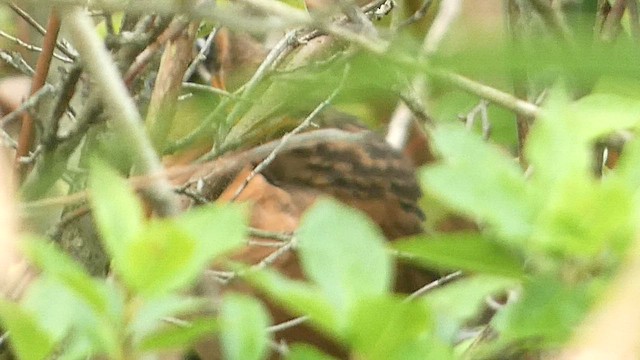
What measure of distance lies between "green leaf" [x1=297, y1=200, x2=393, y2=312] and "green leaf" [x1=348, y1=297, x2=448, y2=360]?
1 cm

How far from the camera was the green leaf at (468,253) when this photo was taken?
1.17 feet

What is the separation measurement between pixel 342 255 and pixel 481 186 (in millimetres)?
57

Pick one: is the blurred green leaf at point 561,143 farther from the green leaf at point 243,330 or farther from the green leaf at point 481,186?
the green leaf at point 243,330

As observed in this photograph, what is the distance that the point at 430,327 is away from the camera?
1.18 ft

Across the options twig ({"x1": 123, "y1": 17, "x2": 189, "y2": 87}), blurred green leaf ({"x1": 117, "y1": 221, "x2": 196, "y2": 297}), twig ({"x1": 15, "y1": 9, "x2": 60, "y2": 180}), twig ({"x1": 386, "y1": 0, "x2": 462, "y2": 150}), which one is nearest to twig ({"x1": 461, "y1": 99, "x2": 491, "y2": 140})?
twig ({"x1": 386, "y1": 0, "x2": 462, "y2": 150})

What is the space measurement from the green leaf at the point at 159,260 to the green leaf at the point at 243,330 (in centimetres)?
3

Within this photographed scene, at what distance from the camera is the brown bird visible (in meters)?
1.26

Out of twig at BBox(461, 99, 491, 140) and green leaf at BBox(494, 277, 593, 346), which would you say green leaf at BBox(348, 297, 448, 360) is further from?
twig at BBox(461, 99, 491, 140)

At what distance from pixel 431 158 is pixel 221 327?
4.43ft

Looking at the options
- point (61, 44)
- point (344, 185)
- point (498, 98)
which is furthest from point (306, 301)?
point (344, 185)

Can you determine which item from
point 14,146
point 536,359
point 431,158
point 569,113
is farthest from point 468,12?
point 431,158

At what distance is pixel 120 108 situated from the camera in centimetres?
38

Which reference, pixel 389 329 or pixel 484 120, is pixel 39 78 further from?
pixel 389 329

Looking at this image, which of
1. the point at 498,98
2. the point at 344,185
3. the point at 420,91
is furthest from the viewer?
the point at 344,185
